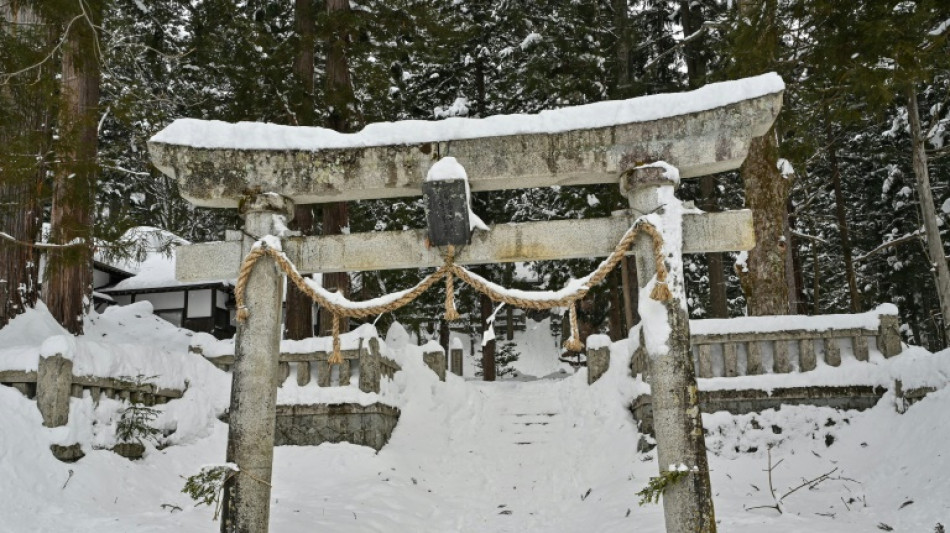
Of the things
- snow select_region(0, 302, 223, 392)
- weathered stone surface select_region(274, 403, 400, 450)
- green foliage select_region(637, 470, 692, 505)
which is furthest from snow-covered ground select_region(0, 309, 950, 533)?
green foliage select_region(637, 470, 692, 505)

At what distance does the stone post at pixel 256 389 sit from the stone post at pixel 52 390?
2.66 m

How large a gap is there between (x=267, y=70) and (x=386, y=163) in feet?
27.7

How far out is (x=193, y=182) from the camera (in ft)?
18.8

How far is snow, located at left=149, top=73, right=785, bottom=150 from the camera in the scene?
5254 mm

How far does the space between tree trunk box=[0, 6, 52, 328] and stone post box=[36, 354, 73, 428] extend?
220 cm

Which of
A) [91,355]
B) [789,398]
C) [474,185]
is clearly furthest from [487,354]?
[474,185]

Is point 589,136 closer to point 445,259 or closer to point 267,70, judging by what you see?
point 445,259

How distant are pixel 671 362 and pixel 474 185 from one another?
6.99 ft

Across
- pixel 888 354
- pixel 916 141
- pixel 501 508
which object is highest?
pixel 916 141

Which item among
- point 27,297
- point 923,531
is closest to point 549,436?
point 923,531

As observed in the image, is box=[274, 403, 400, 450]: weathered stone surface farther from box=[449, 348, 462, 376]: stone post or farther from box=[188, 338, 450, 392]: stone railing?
box=[449, 348, 462, 376]: stone post

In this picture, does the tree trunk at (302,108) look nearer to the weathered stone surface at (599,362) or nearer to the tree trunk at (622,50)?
the weathered stone surface at (599,362)

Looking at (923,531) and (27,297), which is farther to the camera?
(27,297)

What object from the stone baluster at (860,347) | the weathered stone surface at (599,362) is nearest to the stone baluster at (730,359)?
the stone baluster at (860,347)
